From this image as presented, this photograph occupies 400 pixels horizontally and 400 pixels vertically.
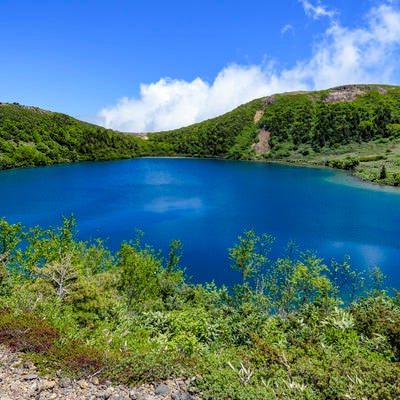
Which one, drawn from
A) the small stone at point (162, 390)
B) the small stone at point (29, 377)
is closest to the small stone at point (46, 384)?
the small stone at point (29, 377)

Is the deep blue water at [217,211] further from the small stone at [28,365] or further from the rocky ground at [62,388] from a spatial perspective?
the small stone at [28,365]

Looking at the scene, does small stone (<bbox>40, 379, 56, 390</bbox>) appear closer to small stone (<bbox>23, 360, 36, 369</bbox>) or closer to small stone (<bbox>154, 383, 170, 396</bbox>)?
small stone (<bbox>23, 360, 36, 369</bbox>)

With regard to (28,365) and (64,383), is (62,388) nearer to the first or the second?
(64,383)

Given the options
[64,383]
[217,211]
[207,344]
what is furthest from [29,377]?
[217,211]

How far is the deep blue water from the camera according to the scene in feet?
181

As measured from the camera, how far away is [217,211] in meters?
81.8

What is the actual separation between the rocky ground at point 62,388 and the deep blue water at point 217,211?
3321 centimetres

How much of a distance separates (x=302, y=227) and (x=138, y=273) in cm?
4403

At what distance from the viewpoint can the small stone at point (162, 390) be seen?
39.2 ft

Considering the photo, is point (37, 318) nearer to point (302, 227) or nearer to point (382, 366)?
point (382, 366)

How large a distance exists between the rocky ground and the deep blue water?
1308 inches

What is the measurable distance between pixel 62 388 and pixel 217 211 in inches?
2798

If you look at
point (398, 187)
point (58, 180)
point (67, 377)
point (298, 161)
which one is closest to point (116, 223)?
point (67, 377)

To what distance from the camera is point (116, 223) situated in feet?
226
